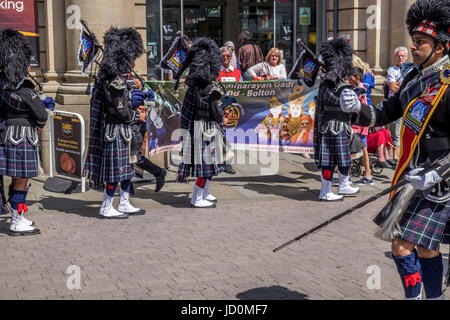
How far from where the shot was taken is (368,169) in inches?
365

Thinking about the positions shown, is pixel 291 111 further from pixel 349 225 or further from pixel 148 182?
pixel 349 225

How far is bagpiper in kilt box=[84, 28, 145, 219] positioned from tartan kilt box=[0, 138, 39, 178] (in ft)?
3.16

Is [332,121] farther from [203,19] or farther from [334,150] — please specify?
[203,19]

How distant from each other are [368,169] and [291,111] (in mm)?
1439

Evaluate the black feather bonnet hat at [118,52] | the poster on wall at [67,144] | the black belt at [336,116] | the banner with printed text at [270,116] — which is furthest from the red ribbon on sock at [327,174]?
the poster on wall at [67,144]

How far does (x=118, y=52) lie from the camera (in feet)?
23.4

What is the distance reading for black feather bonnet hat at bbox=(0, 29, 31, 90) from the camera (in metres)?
6.43

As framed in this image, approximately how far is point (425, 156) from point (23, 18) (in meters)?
7.47

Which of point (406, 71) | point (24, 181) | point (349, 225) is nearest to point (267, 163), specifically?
point (349, 225)

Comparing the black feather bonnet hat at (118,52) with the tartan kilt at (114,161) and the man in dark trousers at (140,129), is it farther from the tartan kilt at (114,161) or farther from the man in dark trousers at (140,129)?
the tartan kilt at (114,161)

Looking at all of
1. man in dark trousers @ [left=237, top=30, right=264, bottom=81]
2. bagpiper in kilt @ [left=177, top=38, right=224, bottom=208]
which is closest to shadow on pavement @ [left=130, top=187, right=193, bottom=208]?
bagpiper in kilt @ [left=177, top=38, right=224, bottom=208]

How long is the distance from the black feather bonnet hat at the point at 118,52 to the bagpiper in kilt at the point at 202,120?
0.78 m

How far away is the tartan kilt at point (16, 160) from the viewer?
6590mm

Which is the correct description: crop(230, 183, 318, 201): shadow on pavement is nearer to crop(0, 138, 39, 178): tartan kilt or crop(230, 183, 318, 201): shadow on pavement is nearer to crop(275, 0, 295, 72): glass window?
crop(0, 138, 39, 178): tartan kilt
